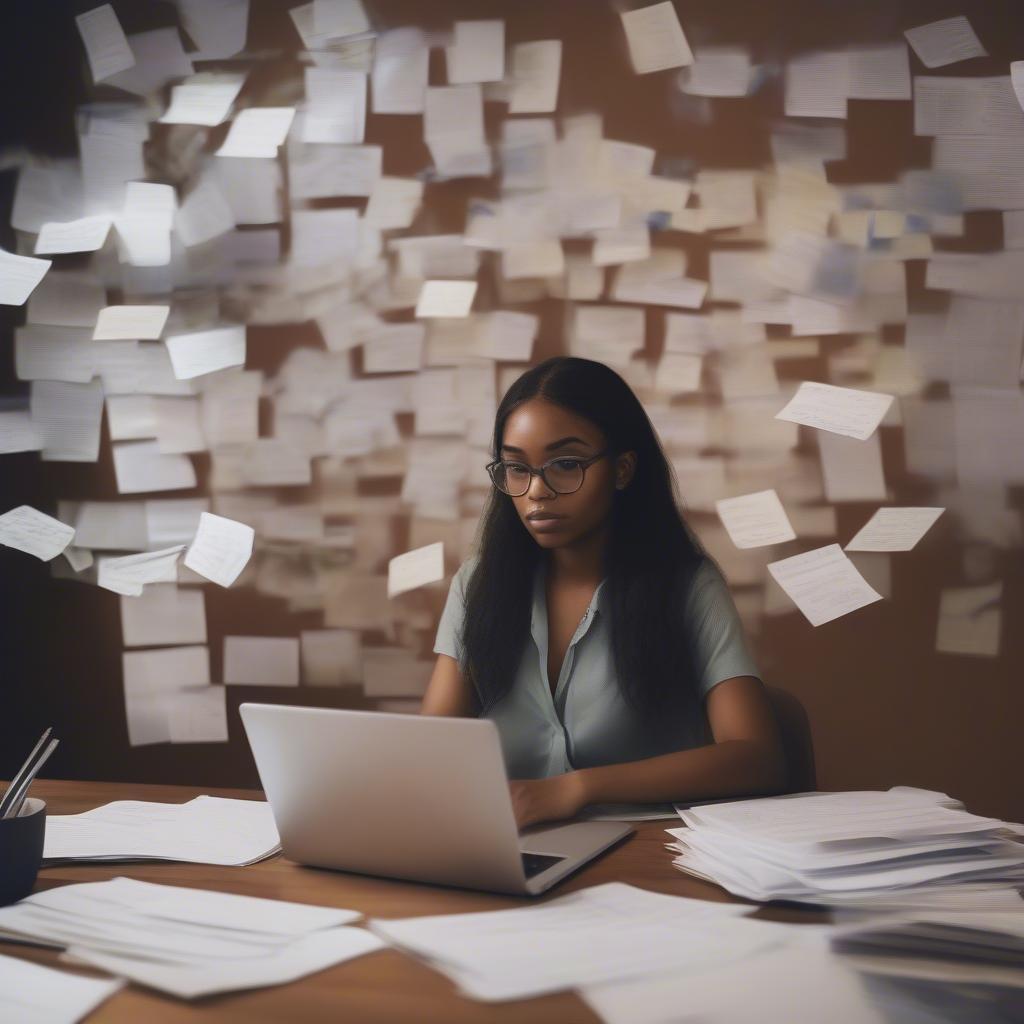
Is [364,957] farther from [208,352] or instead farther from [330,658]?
[208,352]

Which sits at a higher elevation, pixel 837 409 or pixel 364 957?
pixel 837 409

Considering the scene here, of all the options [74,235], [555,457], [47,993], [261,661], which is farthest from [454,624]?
[74,235]

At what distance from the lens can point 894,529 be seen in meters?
2.00

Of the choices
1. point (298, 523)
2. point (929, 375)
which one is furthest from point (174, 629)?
point (929, 375)

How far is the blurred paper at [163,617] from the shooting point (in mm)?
2355

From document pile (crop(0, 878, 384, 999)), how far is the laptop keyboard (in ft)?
0.53

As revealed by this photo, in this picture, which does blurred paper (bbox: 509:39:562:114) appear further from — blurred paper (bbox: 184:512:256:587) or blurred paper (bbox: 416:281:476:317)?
blurred paper (bbox: 184:512:256:587)

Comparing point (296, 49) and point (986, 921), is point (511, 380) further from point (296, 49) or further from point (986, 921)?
point (986, 921)

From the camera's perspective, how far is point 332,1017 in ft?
2.18

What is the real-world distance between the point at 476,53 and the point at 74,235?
3.43 feet

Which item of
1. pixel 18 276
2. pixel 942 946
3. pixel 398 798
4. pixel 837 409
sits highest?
pixel 18 276

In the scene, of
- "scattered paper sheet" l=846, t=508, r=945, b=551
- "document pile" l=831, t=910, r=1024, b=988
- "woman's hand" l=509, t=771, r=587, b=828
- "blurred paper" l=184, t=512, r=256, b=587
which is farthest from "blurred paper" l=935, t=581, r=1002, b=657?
"blurred paper" l=184, t=512, r=256, b=587

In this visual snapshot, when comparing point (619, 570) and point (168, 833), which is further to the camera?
point (619, 570)

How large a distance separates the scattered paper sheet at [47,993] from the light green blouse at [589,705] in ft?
2.85
